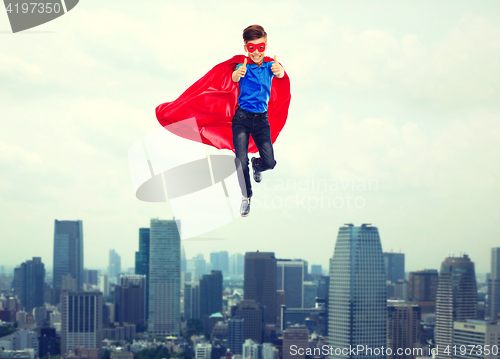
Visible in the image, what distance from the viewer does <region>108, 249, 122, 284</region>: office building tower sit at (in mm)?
101312

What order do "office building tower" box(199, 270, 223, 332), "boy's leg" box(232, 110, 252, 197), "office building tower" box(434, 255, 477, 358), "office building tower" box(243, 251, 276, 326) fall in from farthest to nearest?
"office building tower" box(199, 270, 223, 332)
"office building tower" box(243, 251, 276, 326)
"office building tower" box(434, 255, 477, 358)
"boy's leg" box(232, 110, 252, 197)

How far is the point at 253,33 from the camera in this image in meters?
5.04

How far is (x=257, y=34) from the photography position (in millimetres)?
5047

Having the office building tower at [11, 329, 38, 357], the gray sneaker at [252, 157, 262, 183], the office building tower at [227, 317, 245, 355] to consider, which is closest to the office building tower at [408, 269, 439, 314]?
the office building tower at [227, 317, 245, 355]

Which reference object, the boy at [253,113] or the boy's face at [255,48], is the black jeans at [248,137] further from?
the boy's face at [255,48]

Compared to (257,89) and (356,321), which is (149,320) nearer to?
(356,321)

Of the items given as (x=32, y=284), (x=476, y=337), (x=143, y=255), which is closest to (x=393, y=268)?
(x=476, y=337)

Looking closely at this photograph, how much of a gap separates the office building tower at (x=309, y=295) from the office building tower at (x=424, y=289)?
451 inches

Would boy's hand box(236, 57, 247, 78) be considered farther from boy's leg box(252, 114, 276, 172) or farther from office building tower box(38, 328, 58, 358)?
office building tower box(38, 328, 58, 358)

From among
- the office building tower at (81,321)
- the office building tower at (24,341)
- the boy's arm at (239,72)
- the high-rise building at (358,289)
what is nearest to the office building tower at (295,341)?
the high-rise building at (358,289)

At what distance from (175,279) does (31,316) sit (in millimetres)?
17462

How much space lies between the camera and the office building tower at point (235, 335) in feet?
223

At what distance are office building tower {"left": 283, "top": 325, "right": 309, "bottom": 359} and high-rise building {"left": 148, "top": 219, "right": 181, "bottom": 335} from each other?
15.4 m

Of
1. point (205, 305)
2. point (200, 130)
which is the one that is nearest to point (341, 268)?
point (205, 305)
